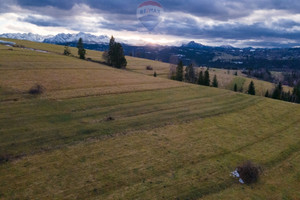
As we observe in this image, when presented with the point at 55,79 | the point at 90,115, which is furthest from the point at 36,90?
the point at 90,115

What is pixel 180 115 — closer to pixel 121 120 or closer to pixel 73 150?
pixel 121 120

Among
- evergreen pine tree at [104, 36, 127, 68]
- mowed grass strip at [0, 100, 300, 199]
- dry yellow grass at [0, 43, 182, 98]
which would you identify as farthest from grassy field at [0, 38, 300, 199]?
evergreen pine tree at [104, 36, 127, 68]

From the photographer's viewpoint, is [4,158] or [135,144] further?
[135,144]

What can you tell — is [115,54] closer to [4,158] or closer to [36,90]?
[36,90]

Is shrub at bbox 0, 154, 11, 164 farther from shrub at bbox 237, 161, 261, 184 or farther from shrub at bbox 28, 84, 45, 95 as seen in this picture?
shrub at bbox 237, 161, 261, 184

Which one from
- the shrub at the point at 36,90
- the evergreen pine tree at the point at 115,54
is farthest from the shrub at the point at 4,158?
the evergreen pine tree at the point at 115,54

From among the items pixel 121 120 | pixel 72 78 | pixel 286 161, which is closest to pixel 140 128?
pixel 121 120
